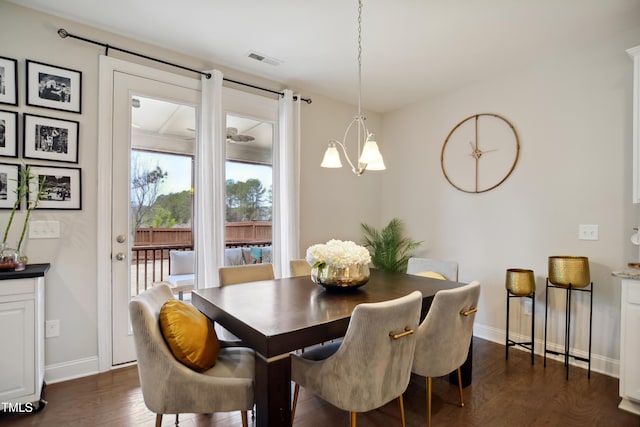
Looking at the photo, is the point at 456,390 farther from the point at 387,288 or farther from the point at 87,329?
the point at 87,329

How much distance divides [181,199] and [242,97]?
1.18 meters

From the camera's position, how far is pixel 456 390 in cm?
237

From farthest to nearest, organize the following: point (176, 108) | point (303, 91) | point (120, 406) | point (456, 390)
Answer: point (303, 91)
point (176, 108)
point (456, 390)
point (120, 406)

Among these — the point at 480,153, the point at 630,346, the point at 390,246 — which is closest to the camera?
the point at 630,346

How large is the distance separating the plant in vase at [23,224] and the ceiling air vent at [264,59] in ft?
6.31

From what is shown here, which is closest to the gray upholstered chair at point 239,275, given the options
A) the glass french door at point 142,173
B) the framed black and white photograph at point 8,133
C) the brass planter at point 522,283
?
the glass french door at point 142,173

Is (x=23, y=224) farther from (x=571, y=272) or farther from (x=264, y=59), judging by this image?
A: (x=571, y=272)

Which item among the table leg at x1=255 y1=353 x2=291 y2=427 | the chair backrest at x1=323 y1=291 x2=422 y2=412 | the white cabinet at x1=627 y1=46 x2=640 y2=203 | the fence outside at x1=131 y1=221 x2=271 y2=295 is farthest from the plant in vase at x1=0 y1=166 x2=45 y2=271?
the white cabinet at x1=627 y1=46 x2=640 y2=203

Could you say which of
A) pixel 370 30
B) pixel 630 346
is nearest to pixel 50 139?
pixel 370 30

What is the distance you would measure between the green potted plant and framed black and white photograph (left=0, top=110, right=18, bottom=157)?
345 cm

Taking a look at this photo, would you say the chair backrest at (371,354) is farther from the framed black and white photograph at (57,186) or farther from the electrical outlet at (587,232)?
the framed black and white photograph at (57,186)

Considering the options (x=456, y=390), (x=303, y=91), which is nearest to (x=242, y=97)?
(x=303, y=91)

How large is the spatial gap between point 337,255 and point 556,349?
2419mm

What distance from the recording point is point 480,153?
3.53 m
